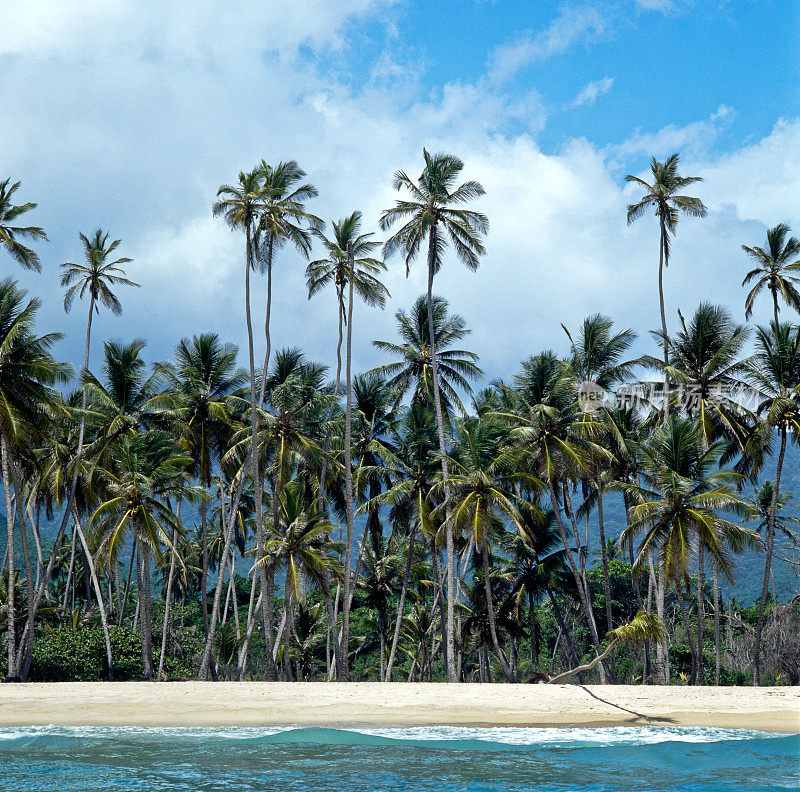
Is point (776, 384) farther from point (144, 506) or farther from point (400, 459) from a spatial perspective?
point (144, 506)

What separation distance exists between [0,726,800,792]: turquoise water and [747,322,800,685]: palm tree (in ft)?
45.4

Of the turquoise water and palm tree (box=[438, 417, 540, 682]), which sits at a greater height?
palm tree (box=[438, 417, 540, 682])

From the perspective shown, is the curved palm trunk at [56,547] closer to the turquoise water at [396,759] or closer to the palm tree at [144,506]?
the palm tree at [144,506]

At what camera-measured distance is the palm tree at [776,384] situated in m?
27.3

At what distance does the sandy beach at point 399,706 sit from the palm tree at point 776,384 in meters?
9.37

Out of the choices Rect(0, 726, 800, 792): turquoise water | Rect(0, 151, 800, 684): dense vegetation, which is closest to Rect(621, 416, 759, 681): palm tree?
Rect(0, 151, 800, 684): dense vegetation

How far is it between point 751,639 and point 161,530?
3336 cm

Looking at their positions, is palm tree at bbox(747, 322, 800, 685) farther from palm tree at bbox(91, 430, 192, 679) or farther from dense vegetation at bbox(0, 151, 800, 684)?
palm tree at bbox(91, 430, 192, 679)

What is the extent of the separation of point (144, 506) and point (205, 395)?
334 inches

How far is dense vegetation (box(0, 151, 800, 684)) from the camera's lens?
2666cm

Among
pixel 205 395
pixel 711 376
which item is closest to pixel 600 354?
pixel 711 376

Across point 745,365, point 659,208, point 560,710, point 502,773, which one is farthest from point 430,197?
point 502,773

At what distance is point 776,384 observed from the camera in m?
28.2

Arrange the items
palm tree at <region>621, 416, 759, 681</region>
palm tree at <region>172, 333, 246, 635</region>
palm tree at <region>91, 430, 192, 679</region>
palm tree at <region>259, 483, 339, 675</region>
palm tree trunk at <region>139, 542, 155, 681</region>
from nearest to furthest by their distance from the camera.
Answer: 1. palm tree at <region>621, 416, 759, 681</region>
2. palm tree at <region>91, 430, 192, 679</region>
3. palm tree trunk at <region>139, 542, 155, 681</region>
4. palm tree at <region>259, 483, 339, 675</region>
5. palm tree at <region>172, 333, 246, 635</region>
